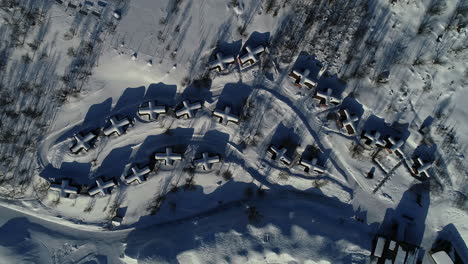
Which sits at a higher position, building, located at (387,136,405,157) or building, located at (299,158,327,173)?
building, located at (387,136,405,157)

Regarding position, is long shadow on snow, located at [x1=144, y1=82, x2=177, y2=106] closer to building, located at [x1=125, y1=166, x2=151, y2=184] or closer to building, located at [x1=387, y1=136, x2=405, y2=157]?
building, located at [x1=125, y1=166, x2=151, y2=184]

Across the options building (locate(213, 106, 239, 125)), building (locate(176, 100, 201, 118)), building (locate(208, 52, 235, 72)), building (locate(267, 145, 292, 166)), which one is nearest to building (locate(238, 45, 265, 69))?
building (locate(208, 52, 235, 72))

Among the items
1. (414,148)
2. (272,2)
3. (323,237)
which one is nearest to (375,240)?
(323,237)

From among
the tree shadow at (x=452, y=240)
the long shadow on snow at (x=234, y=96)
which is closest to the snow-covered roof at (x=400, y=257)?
the tree shadow at (x=452, y=240)

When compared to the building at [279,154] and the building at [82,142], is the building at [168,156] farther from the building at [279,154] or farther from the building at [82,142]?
the building at [279,154]

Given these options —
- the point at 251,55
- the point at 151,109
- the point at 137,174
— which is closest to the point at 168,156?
the point at 137,174
